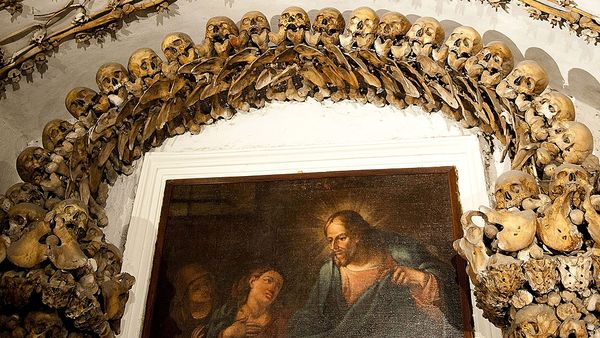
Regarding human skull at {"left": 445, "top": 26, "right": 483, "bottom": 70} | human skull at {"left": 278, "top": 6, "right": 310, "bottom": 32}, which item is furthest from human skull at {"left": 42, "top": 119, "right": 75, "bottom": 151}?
human skull at {"left": 445, "top": 26, "right": 483, "bottom": 70}

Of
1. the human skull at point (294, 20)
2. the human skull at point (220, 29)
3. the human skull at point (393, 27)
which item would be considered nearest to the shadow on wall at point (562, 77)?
the human skull at point (393, 27)

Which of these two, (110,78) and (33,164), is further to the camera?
(110,78)

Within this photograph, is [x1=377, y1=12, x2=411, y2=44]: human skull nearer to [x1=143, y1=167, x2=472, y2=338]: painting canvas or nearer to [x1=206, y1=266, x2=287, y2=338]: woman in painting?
[x1=143, y1=167, x2=472, y2=338]: painting canvas

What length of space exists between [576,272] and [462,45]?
33.9 inches

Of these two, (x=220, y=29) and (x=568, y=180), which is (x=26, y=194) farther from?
(x=568, y=180)

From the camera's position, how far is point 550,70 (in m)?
2.66

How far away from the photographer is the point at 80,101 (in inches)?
109

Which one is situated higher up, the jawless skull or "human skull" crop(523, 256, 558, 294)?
the jawless skull

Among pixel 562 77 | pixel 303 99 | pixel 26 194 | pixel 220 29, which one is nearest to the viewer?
pixel 26 194

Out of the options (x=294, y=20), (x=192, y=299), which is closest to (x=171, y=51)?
(x=294, y=20)

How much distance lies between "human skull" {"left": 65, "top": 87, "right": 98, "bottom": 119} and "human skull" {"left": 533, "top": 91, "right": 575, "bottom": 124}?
1.45 meters

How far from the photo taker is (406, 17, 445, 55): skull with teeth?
261cm

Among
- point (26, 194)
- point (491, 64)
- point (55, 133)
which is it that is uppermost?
point (491, 64)

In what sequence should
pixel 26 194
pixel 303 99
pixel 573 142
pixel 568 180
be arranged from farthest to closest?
pixel 303 99 < pixel 26 194 < pixel 573 142 < pixel 568 180
